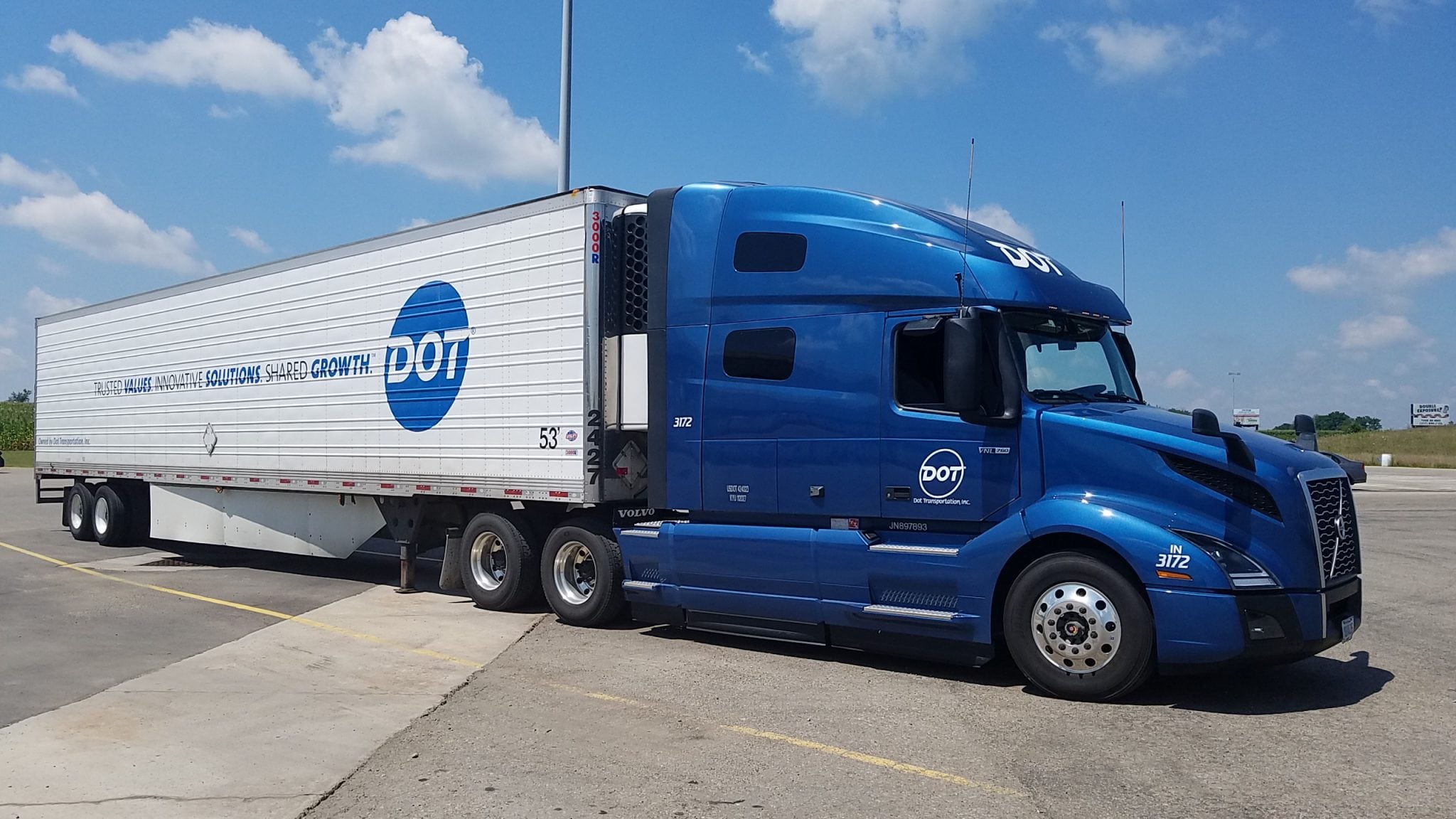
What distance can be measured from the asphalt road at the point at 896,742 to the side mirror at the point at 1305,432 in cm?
162

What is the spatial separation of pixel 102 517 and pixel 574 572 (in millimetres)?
12383

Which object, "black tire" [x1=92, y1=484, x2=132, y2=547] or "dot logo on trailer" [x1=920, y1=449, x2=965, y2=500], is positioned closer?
"dot logo on trailer" [x1=920, y1=449, x2=965, y2=500]

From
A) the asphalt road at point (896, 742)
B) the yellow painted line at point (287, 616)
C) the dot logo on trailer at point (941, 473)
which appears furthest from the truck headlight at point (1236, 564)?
the yellow painted line at point (287, 616)

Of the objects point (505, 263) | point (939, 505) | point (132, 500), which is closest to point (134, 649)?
point (505, 263)

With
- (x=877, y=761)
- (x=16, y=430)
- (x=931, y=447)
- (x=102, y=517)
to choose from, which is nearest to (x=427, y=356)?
(x=931, y=447)

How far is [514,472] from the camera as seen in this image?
1056 centimetres

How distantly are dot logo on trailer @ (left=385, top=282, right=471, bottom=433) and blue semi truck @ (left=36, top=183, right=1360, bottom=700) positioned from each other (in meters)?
0.04

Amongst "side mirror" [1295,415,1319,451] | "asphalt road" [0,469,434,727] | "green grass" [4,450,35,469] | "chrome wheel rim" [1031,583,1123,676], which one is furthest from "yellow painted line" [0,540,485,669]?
"green grass" [4,450,35,469]

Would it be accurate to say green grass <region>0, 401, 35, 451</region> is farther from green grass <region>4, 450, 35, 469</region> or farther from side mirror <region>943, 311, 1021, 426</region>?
side mirror <region>943, 311, 1021, 426</region>

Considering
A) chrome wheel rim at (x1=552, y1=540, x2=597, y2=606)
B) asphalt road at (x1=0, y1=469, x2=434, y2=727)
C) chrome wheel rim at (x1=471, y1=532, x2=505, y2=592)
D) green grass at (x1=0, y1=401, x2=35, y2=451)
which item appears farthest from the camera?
green grass at (x1=0, y1=401, x2=35, y2=451)

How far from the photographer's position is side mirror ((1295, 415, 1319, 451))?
27.1ft

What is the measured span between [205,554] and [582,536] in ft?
34.3

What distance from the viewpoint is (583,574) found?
404 inches

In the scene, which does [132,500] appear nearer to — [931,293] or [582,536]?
[582,536]
